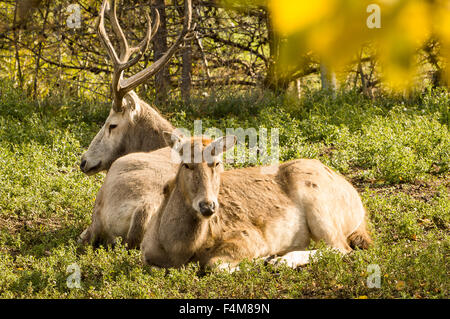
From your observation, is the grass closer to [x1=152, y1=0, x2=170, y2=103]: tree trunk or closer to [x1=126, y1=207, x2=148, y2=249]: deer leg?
[x1=126, y1=207, x2=148, y2=249]: deer leg

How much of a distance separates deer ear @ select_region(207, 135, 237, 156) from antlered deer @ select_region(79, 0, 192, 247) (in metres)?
0.97

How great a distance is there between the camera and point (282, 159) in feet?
33.7

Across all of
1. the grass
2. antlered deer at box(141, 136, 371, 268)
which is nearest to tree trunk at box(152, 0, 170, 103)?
the grass

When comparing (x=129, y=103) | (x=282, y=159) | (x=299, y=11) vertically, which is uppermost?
(x=299, y=11)

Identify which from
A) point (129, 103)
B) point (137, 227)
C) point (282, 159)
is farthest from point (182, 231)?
point (282, 159)

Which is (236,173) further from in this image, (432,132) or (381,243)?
(432,132)

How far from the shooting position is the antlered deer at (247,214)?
6227 millimetres

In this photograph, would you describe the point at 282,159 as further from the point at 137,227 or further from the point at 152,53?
the point at 152,53

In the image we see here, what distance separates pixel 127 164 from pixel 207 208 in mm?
1920

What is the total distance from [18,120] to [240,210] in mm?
6571

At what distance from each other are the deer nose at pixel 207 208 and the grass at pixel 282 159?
0.53 metres

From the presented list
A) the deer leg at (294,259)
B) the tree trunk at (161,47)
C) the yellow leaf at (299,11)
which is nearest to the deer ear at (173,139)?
the deer leg at (294,259)

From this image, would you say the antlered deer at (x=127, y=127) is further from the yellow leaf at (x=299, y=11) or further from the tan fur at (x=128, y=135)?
the yellow leaf at (x=299, y=11)

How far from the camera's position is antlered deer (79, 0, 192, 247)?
706 cm
